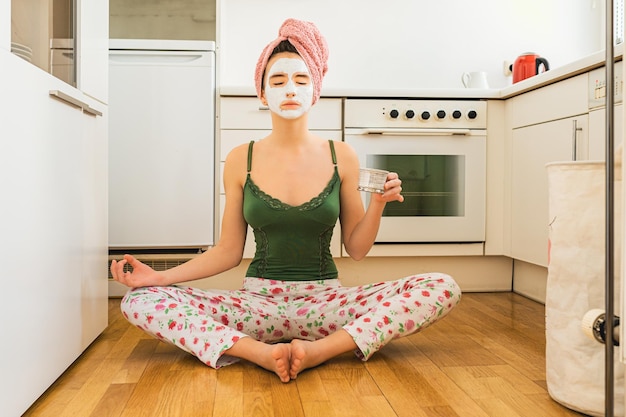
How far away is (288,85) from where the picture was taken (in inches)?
69.2

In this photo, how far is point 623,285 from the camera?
959 millimetres

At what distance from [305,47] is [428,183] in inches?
46.7

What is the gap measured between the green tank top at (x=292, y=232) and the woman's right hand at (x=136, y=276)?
0.96 feet

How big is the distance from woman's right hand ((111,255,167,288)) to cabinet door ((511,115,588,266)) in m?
1.45

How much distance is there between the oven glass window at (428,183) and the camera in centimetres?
277

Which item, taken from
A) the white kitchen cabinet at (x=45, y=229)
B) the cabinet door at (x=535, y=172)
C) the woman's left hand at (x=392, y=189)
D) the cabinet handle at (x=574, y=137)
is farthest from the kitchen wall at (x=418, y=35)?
the woman's left hand at (x=392, y=189)

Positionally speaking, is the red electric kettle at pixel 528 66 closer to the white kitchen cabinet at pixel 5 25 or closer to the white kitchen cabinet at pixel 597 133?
the white kitchen cabinet at pixel 597 133

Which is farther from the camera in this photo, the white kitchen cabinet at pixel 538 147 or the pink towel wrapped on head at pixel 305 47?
the white kitchen cabinet at pixel 538 147

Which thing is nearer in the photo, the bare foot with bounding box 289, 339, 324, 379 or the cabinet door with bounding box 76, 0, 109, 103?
the bare foot with bounding box 289, 339, 324, 379

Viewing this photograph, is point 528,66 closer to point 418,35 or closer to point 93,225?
point 418,35

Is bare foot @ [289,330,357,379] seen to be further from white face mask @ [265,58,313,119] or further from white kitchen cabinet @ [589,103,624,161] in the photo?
white kitchen cabinet @ [589,103,624,161]

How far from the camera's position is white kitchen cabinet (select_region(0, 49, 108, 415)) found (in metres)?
1.15

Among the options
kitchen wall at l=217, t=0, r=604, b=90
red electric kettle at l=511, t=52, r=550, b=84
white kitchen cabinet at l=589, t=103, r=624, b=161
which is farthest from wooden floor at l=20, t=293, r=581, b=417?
kitchen wall at l=217, t=0, r=604, b=90

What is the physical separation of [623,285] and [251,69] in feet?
8.65
